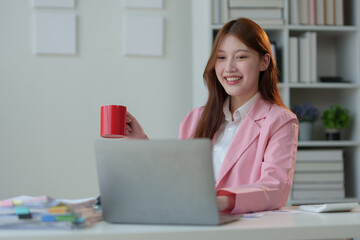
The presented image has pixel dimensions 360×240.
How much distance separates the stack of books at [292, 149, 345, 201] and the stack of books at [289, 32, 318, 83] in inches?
17.4

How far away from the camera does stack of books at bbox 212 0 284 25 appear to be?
9.14 ft

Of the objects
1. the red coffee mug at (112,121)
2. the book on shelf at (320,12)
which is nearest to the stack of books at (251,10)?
the book on shelf at (320,12)

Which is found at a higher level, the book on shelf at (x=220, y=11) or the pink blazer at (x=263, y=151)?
the book on shelf at (x=220, y=11)

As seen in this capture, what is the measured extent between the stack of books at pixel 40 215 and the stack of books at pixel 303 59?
212 cm

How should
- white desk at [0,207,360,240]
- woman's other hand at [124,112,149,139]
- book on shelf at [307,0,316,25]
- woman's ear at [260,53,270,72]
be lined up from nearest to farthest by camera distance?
white desk at [0,207,360,240]
woman's other hand at [124,112,149,139]
woman's ear at [260,53,270,72]
book on shelf at [307,0,316,25]

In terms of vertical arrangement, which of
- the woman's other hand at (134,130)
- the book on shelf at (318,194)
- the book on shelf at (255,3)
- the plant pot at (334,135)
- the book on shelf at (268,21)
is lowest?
the book on shelf at (318,194)

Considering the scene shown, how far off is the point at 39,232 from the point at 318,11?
7.99 feet

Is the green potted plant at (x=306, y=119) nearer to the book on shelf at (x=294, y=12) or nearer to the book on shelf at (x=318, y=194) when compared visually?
the book on shelf at (x=318, y=194)

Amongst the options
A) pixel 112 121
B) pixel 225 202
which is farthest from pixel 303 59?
pixel 225 202

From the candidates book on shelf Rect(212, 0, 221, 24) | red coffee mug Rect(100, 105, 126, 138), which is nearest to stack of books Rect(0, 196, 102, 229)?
red coffee mug Rect(100, 105, 126, 138)

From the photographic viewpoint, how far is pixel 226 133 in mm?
1806

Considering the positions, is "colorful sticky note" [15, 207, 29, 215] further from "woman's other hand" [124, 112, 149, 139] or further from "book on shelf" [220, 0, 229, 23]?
"book on shelf" [220, 0, 229, 23]

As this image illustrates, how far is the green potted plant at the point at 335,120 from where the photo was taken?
2900 millimetres

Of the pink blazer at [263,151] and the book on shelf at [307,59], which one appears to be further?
the book on shelf at [307,59]
